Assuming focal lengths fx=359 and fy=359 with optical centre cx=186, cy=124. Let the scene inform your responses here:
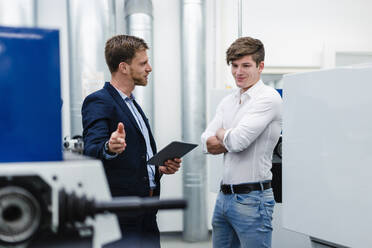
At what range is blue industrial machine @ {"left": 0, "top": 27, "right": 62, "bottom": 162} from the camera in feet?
1.54

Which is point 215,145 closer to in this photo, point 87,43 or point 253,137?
point 253,137

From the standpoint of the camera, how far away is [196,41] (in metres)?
2.88

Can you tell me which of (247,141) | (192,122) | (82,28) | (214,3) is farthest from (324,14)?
(247,141)

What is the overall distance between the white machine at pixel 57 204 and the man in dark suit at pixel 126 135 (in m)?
0.63

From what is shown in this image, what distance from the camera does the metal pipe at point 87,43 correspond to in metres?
2.49

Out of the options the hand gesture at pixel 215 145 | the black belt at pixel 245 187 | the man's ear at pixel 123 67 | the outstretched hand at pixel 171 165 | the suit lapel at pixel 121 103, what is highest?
the man's ear at pixel 123 67

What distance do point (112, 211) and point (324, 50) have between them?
3186mm

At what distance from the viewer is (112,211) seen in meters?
0.45

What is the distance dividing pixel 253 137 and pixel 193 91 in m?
1.52

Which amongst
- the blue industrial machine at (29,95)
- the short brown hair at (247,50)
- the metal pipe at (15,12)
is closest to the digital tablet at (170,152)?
the short brown hair at (247,50)

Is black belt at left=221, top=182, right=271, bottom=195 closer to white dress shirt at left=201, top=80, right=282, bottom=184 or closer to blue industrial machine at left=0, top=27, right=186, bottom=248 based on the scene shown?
white dress shirt at left=201, top=80, right=282, bottom=184

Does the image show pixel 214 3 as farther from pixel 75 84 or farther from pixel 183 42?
pixel 75 84

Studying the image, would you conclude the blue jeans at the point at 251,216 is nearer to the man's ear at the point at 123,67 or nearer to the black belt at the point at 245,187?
the black belt at the point at 245,187

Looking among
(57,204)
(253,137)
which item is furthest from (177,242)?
(57,204)
